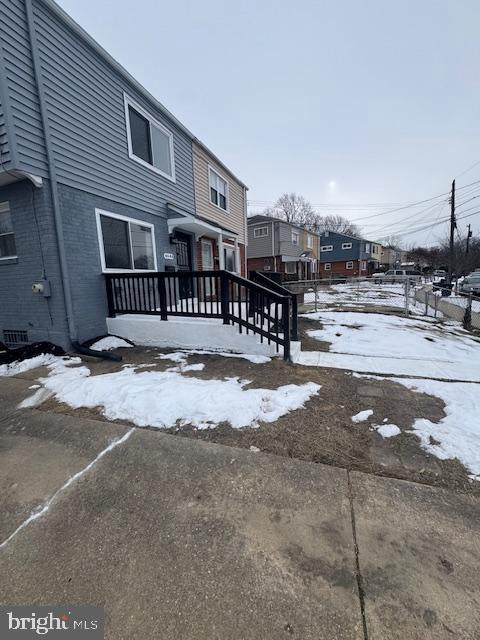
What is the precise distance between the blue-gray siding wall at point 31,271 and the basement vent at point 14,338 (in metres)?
0.12

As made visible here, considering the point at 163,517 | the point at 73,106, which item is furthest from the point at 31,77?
the point at 163,517

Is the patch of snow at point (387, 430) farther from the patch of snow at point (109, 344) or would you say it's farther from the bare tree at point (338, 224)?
the bare tree at point (338, 224)

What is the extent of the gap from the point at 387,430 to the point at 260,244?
81.8 feet

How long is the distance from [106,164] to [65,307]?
10.2 feet

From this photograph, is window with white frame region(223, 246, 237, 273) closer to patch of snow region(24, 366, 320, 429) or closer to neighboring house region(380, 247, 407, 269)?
patch of snow region(24, 366, 320, 429)

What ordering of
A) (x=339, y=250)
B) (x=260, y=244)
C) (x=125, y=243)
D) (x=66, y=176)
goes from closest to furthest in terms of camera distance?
1. (x=66, y=176)
2. (x=125, y=243)
3. (x=260, y=244)
4. (x=339, y=250)

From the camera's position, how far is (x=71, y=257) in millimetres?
5223

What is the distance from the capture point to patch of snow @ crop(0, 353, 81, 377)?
4.58 meters

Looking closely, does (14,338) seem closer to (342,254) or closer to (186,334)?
(186,334)

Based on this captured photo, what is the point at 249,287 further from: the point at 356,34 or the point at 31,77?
the point at 356,34

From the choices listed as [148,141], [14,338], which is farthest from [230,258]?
[14,338]

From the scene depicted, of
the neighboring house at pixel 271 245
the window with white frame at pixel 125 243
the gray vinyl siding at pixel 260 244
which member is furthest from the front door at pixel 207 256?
the gray vinyl siding at pixel 260 244

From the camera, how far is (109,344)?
18.5 ft

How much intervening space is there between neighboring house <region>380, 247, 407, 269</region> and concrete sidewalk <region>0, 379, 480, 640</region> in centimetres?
6291
